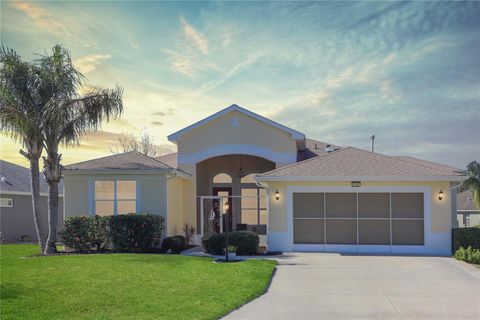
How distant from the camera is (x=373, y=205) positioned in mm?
18891

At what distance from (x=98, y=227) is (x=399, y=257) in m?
11.2

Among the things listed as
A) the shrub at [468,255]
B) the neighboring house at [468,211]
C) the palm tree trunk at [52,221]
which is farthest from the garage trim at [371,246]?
the neighboring house at [468,211]

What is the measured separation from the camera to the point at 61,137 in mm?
18688

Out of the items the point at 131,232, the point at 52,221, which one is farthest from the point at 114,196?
the point at 52,221

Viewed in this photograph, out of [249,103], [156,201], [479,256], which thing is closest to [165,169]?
[156,201]

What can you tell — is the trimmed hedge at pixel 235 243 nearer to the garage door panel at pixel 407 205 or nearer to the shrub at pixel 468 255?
the garage door panel at pixel 407 205

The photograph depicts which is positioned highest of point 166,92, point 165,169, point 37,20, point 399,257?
point 37,20

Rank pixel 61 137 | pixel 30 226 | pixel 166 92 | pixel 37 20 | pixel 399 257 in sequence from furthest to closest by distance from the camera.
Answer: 1. pixel 30 226
2. pixel 166 92
3. pixel 61 137
4. pixel 399 257
5. pixel 37 20

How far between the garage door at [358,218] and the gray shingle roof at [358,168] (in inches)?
34.5

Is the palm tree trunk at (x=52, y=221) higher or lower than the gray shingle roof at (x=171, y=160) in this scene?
lower

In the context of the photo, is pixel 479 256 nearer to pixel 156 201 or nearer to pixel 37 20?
pixel 156 201

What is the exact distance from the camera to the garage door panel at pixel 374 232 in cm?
1875

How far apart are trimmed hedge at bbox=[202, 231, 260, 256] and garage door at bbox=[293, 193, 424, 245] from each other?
2.15 metres

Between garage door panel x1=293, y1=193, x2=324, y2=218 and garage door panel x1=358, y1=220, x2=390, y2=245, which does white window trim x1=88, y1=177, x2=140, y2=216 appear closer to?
garage door panel x1=293, y1=193, x2=324, y2=218
